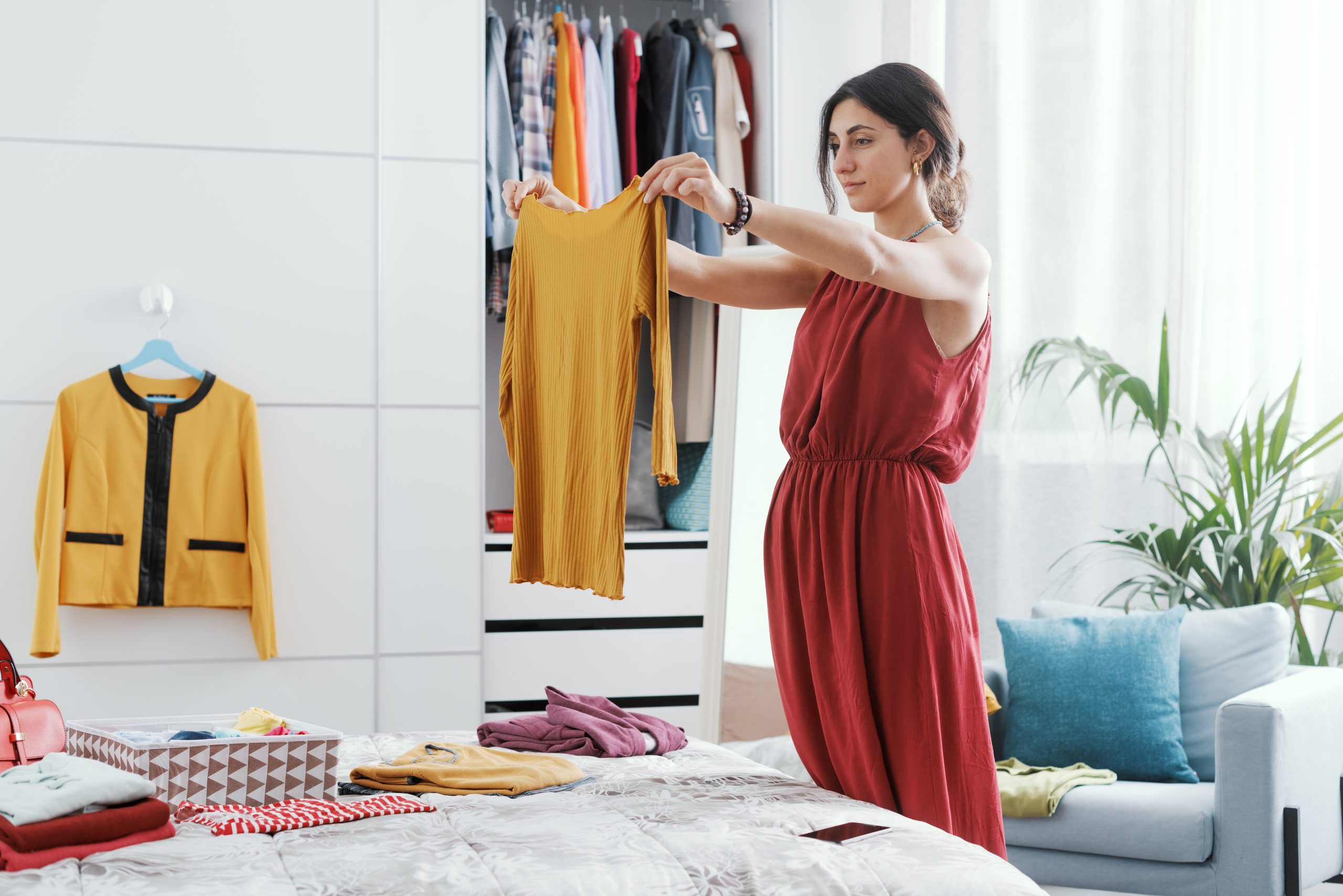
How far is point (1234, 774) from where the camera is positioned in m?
2.17

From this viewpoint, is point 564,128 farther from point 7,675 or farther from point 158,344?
point 7,675

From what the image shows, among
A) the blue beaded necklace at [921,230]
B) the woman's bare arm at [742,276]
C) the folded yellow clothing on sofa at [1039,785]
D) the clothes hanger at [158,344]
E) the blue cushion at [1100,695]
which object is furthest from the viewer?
the clothes hanger at [158,344]

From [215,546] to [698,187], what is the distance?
204cm

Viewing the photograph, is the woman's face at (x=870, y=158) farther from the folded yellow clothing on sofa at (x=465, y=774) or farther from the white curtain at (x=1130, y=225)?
the white curtain at (x=1130, y=225)

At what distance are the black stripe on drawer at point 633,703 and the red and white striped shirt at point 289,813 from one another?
197cm

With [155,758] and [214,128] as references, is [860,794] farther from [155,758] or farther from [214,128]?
[214,128]

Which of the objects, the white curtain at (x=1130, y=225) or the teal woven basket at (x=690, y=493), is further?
the teal woven basket at (x=690, y=493)

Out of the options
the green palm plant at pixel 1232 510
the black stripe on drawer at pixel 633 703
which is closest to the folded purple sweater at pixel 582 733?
the black stripe on drawer at pixel 633 703

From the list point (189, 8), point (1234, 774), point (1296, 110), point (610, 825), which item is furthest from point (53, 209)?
point (1296, 110)

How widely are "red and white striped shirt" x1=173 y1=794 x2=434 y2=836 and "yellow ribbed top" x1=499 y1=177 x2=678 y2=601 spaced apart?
1.27ft

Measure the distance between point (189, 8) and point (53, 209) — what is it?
625 mm

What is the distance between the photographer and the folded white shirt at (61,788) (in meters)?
1.10

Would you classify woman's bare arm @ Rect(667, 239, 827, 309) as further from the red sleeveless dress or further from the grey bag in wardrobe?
the grey bag in wardrobe

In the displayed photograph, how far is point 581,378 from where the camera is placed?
165 centimetres
